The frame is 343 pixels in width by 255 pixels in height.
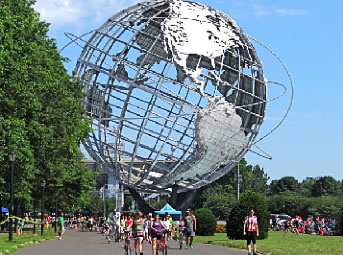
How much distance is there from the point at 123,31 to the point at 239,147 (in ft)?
34.2

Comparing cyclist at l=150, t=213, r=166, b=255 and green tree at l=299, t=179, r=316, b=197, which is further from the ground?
green tree at l=299, t=179, r=316, b=197

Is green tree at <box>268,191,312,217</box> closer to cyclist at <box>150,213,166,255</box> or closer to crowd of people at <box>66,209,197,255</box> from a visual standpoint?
crowd of people at <box>66,209,197,255</box>

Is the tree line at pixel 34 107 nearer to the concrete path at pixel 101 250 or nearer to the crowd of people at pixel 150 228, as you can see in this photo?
the concrete path at pixel 101 250

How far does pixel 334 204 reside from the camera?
304 ft

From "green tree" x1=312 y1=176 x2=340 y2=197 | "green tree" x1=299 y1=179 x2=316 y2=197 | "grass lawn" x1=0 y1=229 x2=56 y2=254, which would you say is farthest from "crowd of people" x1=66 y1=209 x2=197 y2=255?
"green tree" x1=312 y1=176 x2=340 y2=197

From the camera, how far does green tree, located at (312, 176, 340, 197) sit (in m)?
140

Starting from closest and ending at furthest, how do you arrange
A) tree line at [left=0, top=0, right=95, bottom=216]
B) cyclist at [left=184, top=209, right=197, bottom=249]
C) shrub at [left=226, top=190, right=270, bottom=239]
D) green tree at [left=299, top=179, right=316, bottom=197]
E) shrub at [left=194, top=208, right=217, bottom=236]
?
cyclist at [left=184, top=209, right=197, bottom=249] → tree line at [left=0, top=0, right=95, bottom=216] → shrub at [left=226, top=190, right=270, bottom=239] → shrub at [left=194, top=208, right=217, bottom=236] → green tree at [left=299, top=179, right=316, bottom=197]

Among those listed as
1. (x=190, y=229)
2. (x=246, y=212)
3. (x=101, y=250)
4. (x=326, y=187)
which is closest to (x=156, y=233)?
(x=101, y=250)

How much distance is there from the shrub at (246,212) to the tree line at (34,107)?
985cm

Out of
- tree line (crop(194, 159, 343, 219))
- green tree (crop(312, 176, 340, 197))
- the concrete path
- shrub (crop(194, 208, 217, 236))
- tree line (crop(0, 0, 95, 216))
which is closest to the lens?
the concrete path

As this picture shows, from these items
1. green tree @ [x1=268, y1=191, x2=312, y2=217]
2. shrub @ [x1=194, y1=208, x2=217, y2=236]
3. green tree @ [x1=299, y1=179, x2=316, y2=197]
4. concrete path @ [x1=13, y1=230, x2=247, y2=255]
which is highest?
green tree @ [x1=299, y1=179, x2=316, y2=197]

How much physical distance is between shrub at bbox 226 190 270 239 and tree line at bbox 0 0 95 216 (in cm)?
985

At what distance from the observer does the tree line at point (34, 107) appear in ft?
98.6

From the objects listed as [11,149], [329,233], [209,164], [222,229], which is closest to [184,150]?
[209,164]
